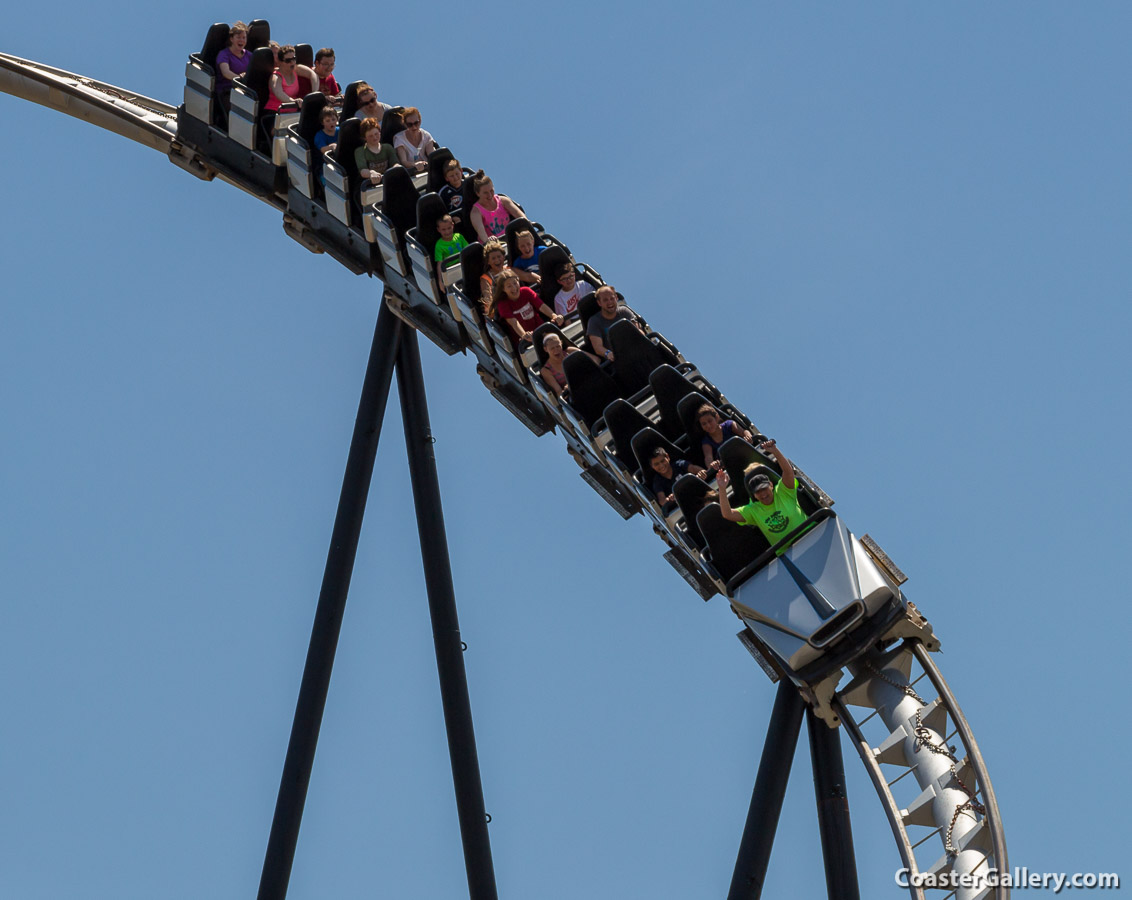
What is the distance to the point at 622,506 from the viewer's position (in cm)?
1223

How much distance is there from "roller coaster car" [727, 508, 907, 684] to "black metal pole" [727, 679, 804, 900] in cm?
30

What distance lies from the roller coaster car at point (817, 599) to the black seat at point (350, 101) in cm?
485

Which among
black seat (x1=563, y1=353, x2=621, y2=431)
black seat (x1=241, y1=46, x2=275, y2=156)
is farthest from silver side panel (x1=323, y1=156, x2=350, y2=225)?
black seat (x1=563, y1=353, x2=621, y2=431)

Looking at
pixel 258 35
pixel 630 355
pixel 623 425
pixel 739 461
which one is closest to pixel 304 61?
pixel 258 35

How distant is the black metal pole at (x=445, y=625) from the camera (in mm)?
12359

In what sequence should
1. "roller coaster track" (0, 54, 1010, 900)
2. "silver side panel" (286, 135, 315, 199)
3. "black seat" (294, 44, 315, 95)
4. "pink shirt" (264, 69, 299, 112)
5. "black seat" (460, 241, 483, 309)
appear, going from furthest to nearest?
"black seat" (294, 44, 315, 95), "pink shirt" (264, 69, 299, 112), "silver side panel" (286, 135, 315, 199), "black seat" (460, 241, 483, 309), "roller coaster track" (0, 54, 1010, 900)

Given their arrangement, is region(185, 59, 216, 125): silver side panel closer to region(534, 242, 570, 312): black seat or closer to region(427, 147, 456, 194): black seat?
region(427, 147, 456, 194): black seat

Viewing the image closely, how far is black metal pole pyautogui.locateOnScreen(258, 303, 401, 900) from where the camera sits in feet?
39.9

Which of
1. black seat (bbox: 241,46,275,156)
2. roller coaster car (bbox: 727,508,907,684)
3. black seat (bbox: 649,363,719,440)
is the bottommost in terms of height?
roller coaster car (bbox: 727,508,907,684)

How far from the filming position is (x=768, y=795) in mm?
10891

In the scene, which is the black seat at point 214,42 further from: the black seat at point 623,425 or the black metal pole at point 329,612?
the black seat at point 623,425

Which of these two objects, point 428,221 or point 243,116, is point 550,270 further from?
point 243,116

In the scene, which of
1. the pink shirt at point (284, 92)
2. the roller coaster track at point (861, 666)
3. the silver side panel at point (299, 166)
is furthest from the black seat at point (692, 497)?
the pink shirt at point (284, 92)

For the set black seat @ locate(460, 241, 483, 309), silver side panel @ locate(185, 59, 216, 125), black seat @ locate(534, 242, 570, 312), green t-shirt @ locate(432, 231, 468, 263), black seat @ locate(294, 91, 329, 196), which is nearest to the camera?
black seat @ locate(460, 241, 483, 309)
